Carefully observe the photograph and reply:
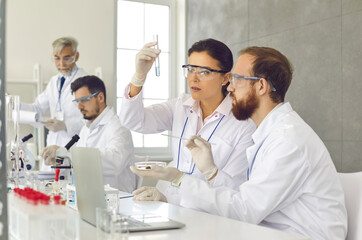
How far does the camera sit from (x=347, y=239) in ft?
5.39

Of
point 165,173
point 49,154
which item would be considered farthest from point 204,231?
point 49,154

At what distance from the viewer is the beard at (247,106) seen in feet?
6.42

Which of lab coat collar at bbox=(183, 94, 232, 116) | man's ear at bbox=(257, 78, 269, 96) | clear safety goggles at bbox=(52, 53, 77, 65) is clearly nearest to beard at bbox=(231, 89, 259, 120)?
man's ear at bbox=(257, 78, 269, 96)

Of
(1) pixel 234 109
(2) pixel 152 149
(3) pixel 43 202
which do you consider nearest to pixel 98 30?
(2) pixel 152 149

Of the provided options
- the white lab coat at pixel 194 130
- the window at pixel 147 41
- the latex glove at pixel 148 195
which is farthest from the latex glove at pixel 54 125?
the latex glove at pixel 148 195

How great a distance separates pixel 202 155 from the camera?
210 centimetres

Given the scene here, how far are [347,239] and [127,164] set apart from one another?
1.80 m

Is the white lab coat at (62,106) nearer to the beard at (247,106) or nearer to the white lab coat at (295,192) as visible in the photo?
the beard at (247,106)

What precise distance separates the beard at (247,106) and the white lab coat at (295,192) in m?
0.28

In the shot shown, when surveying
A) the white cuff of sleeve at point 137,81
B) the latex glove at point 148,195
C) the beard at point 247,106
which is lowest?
the latex glove at point 148,195

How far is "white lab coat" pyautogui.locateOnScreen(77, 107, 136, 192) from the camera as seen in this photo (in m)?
2.98

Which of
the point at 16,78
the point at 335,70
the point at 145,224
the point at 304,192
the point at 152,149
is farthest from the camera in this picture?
the point at 152,149

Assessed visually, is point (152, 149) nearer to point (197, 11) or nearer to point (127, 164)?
point (197, 11)

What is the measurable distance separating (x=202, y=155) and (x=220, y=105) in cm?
50
